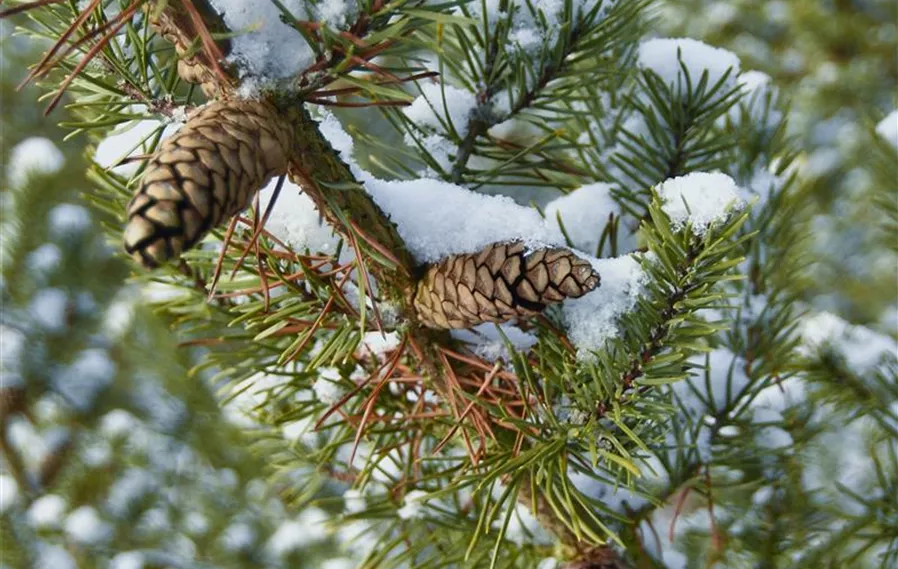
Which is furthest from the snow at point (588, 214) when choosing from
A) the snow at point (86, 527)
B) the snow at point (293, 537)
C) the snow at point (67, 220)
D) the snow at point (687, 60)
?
the snow at point (67, 220)

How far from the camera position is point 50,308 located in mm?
1804

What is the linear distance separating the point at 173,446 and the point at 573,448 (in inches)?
57.6

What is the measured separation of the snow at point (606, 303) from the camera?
48 cm

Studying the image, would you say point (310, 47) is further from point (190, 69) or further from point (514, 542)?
point (514, 542)

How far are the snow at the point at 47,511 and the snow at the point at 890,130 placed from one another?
4.93 feet

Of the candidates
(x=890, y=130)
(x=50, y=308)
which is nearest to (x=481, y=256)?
(x=890, y=130)

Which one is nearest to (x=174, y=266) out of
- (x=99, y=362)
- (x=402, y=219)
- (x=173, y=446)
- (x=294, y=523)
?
(x=402, y=219)

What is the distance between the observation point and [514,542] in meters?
0.70

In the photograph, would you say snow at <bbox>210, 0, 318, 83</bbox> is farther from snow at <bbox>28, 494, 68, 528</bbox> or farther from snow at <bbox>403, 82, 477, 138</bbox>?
snow at <bbox>28, 494, 68, 528</bbox>

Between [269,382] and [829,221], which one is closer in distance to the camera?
[269,382]

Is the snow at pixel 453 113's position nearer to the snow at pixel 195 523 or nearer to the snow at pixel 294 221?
the snow at pixel 294 221

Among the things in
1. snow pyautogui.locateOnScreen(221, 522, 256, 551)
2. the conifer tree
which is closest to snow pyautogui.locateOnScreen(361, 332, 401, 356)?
the conifer tree

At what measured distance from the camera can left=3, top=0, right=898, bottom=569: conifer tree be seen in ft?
1.33

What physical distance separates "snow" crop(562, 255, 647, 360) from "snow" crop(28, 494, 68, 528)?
54.1 inches
